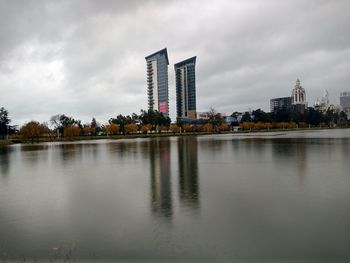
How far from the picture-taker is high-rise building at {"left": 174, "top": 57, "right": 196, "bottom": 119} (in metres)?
174

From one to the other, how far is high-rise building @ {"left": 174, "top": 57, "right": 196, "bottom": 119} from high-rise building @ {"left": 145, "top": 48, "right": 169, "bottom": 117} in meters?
10.4

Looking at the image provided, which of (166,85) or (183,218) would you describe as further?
(166,85)

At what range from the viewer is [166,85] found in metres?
167

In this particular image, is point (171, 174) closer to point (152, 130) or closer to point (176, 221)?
point (176, 221)

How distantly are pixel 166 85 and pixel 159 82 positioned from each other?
4.23 metres

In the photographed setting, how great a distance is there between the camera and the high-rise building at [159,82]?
167375mm

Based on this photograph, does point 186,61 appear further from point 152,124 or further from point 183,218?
point 183,218

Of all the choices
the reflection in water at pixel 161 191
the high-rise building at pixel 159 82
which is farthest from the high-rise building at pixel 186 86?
the reflection in water at pixel 161 191

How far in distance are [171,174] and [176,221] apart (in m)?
7.23

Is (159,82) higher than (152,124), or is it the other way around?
(159,82)

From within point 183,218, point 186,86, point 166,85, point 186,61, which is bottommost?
point 183,218

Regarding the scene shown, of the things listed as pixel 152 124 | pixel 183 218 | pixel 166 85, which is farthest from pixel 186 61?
pixel 183 218

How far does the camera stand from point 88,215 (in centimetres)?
870

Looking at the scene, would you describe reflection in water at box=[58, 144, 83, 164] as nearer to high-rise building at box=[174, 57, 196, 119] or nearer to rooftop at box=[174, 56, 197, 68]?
high-rise building at box=[174, 57, 196, 119]
